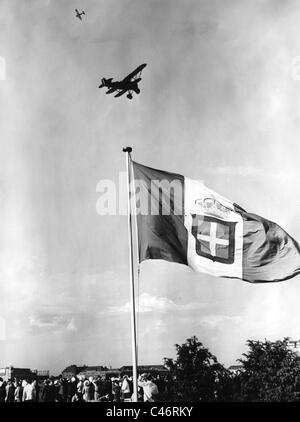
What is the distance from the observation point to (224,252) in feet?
65.2

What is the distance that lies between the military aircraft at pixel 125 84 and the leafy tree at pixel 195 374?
18787 mm

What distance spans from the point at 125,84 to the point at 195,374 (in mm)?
20868

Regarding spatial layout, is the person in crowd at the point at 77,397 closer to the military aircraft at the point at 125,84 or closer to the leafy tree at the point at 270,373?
the leafy tree at the point at 270,373

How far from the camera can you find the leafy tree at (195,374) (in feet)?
78.6

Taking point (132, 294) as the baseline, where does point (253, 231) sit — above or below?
above

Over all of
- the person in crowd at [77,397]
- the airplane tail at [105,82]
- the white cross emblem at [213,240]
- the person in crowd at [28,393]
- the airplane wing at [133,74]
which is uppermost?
the airplane wing at [133,74]

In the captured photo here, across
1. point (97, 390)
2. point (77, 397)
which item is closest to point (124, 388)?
point (97, 390)

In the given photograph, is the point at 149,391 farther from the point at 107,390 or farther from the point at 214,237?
the point at 214,237

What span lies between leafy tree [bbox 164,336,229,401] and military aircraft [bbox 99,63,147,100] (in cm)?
1879

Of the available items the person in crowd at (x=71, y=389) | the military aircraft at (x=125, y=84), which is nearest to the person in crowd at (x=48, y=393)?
the person in crowd at (x=71, y=389)

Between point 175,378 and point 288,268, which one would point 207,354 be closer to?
point 175,378
